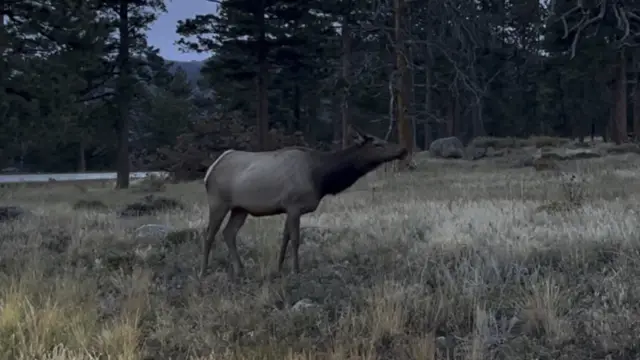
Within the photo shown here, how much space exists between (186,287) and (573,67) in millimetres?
34952

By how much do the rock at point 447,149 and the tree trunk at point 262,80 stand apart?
7165 mm

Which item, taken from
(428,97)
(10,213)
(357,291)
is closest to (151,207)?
(10,213)

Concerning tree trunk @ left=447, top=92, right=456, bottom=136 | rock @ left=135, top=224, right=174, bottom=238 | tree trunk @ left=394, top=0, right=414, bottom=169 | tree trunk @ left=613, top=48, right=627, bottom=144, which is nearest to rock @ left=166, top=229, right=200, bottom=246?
rock @ left=135, top=224, right=174, bottom=238

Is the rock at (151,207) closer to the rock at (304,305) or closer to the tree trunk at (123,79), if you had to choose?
the rock at (304,305)

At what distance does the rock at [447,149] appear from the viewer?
3131 centimetres

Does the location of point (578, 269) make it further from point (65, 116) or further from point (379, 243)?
point (65, 116)

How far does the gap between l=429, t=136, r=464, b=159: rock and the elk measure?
2317 cm

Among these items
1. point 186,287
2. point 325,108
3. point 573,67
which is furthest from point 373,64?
point 325,108

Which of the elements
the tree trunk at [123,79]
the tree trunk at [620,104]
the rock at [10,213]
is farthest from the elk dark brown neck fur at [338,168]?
the tree trunk at [620,104]

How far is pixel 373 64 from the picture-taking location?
1132 inches

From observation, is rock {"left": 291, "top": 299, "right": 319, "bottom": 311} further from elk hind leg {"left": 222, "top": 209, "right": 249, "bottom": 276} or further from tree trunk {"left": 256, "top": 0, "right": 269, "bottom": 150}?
tree trunk {"left": 256, "top": 0, "right": 269, "bottom": 150}

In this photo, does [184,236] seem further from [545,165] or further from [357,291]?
[545,165]

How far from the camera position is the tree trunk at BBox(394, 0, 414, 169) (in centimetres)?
2397

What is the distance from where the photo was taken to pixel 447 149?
31.6 meters
